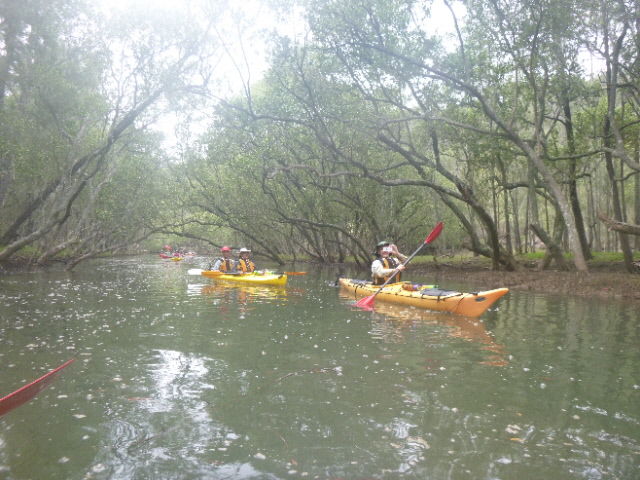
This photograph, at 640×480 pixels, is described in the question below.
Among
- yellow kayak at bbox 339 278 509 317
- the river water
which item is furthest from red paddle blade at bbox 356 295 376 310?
the river water

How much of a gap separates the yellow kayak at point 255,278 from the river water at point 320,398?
7.06 meters

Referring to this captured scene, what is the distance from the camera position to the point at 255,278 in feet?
59.5

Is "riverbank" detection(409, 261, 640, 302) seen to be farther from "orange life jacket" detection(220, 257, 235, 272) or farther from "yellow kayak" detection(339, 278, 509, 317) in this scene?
"orange life jacket" detection(220, 257, 235, 272)

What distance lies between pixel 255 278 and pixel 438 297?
28.4 ft

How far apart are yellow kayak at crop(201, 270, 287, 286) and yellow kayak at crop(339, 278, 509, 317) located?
421 centimetres

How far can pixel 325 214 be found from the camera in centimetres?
3081

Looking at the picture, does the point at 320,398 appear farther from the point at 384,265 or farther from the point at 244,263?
the point at 244,263

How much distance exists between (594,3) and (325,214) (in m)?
19.2

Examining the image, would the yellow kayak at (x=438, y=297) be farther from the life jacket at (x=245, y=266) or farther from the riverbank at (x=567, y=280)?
the life jacket at (x=245, y=266)

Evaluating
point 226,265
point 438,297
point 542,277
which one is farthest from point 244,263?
point 542,277

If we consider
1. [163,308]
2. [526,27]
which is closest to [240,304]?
[163,308]

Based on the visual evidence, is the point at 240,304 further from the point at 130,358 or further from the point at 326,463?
the point at 326,463

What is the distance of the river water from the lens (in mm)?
3834

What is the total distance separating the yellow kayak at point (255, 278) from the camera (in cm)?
1773
